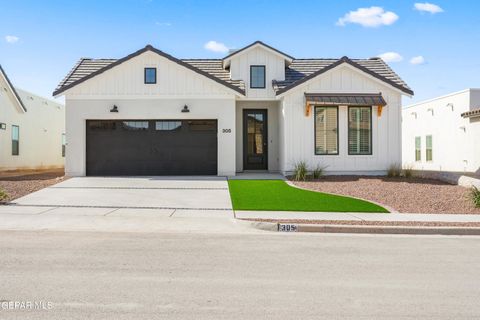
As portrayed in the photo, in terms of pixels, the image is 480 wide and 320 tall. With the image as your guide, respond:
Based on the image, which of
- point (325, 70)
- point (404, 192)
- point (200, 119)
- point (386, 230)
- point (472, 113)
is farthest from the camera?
point (472, 113)

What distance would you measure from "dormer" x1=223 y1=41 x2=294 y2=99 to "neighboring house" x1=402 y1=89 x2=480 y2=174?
988cm

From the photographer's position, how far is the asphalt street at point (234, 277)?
185 inches

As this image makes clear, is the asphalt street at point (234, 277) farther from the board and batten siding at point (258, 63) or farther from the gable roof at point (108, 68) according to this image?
the board and batten siding at point (258, 63)

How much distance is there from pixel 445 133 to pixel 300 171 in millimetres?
12271

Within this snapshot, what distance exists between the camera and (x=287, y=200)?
13242mm

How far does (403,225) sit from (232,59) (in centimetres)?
1301

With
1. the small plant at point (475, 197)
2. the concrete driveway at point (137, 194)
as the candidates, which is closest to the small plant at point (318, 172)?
the concrete driveway at point (137, 194)

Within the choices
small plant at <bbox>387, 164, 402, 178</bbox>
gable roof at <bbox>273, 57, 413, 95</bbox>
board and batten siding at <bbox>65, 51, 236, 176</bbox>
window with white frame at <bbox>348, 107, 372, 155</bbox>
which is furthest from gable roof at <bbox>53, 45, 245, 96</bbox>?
small plant at <bbox>387, 164, 402, 178</bbox>

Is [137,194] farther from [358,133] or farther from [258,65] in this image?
[358,133]

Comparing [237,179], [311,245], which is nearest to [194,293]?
[311,245]

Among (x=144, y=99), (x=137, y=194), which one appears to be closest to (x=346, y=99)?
(x=144, y=99)

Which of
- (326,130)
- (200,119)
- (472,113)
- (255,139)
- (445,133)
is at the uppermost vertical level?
(472,113)

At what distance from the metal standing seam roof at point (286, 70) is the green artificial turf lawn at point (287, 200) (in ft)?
16.8

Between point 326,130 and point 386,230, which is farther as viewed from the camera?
point 326,130
